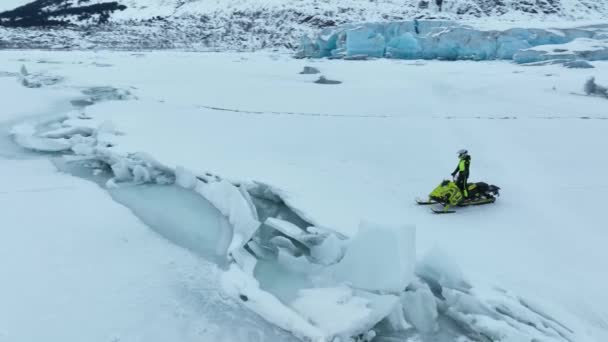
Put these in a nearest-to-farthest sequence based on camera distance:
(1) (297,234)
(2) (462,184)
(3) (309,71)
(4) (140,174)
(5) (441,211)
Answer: (1) (297,234), (5) (441,211), (2) (462,184), (4) (140,174), (3) (309,71)

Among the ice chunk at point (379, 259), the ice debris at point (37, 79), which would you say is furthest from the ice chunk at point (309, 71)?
the ice chunk at point (379, 259)

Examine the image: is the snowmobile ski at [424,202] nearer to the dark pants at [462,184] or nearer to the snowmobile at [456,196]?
the snowmobile at [456,196]

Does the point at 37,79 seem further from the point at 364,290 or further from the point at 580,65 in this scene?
the point at 580,65

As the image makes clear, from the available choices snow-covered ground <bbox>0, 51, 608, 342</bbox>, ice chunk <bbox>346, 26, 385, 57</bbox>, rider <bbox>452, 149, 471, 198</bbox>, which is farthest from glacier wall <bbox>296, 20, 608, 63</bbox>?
rider <bbox>452, 149, 471, 198</bbox>

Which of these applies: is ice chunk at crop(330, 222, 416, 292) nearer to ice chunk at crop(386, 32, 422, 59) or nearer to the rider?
the rider

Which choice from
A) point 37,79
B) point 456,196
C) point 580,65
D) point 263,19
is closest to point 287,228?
point 456,196
